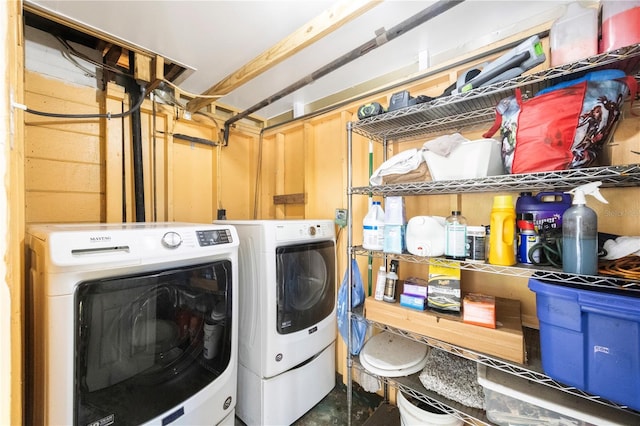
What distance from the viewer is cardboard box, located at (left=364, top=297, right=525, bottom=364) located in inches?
39.7

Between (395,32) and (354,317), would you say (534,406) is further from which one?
(395,32)

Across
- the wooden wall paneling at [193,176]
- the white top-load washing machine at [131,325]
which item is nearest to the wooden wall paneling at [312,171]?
the wooden wall paneling at [193,176]

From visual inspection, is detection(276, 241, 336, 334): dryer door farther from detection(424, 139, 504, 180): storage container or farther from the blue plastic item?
the blue plastic item

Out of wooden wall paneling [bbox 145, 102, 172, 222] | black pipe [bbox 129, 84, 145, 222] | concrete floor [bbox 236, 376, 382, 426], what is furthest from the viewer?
wooden wall paneling [bbox 145, 102, 172, 222]

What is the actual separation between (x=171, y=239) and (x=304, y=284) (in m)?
0.91

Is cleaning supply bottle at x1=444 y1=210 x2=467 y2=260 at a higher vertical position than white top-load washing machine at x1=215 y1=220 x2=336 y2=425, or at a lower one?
higher

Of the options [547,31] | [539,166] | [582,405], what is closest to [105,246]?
[539,166]

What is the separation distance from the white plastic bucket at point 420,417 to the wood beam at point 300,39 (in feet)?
6.13

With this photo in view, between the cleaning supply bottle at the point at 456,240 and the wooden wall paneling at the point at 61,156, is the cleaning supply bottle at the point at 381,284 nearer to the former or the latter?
the cleaning supply bottle at the point at 456,240

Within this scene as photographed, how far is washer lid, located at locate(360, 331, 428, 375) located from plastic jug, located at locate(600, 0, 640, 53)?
1.52 meters

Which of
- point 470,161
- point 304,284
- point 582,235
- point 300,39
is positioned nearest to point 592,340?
point 582,235

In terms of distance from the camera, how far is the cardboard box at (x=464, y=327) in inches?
39.7

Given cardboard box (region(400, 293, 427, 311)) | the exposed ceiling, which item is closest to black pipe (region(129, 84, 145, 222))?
the exposed ceiling

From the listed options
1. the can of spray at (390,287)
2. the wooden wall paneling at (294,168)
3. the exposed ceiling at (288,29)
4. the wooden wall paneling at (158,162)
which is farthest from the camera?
the wooden wall paneling at (294,168)
